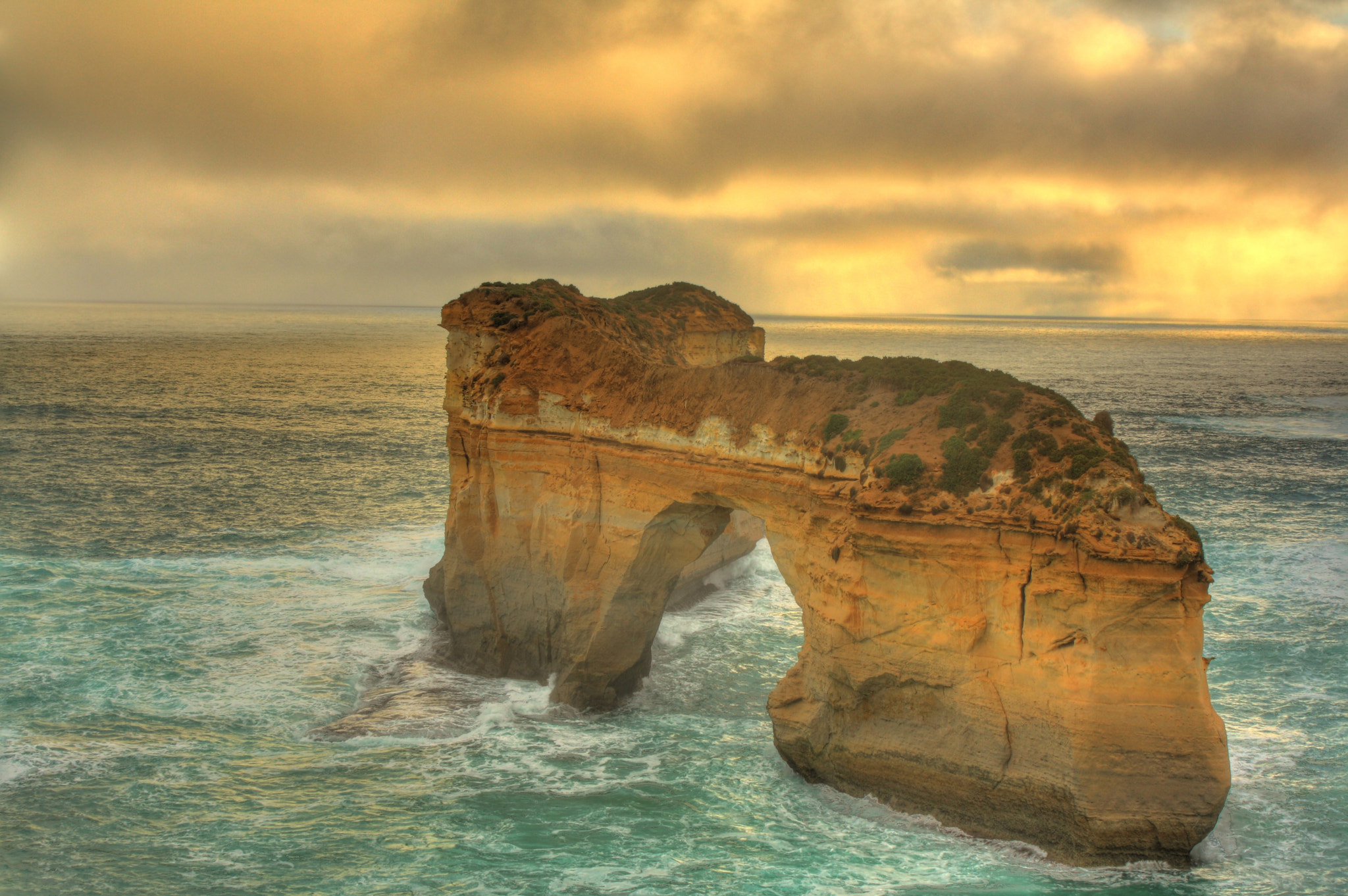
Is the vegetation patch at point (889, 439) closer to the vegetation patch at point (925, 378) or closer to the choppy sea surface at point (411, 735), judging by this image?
the vegetation patch at point (925, 378)

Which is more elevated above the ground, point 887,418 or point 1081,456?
point 887,418

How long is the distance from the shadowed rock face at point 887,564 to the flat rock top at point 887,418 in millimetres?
45

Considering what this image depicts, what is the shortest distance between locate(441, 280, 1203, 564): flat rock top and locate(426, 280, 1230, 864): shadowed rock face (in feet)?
0.15

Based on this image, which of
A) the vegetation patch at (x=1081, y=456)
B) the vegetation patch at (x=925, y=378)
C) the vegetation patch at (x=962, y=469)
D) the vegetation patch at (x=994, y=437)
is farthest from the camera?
the vegetation patch at (x=925, y=378)

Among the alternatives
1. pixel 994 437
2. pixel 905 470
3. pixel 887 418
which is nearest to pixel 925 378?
pixel 887 418

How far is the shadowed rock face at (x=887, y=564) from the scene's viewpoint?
46.0ft

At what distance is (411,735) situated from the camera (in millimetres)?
20156

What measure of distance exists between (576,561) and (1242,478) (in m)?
38.9

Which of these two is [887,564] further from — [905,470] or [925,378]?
[925,378]

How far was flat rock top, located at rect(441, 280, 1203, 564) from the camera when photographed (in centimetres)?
1427

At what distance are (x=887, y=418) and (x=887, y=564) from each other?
2886mm

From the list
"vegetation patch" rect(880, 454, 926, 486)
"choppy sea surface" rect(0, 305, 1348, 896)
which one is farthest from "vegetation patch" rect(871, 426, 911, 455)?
"choppy sea surface" rect(0, 305, 1348, 896)

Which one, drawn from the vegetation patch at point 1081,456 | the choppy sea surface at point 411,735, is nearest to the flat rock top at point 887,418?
the vegetation patch at point 1081,456

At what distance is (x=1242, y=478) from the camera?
46.9 metres
